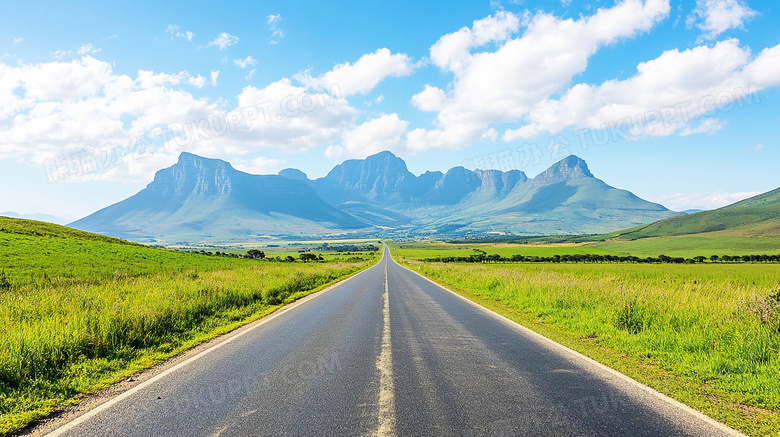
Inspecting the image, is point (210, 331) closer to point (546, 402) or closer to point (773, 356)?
point (546, 402)

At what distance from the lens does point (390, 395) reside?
5.33m

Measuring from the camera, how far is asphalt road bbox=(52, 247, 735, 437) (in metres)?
4.38

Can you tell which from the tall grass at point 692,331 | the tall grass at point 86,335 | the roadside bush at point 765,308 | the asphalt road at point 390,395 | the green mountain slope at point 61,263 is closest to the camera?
the asphalt road at point 390,395

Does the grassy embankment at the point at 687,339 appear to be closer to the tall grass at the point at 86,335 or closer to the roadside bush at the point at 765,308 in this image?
the roadside bush at the point at 765,308

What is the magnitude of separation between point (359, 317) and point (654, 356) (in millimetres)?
8619

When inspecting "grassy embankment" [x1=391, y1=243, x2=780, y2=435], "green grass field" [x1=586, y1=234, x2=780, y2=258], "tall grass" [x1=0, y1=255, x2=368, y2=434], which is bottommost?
"green grass field" [x1=586, y1=234, x2=780, y2=258]

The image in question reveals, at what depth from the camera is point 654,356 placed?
7797 millimetres

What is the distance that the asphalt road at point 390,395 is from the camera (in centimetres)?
438

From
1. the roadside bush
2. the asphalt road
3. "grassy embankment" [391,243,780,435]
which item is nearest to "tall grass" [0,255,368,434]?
the asphalt road

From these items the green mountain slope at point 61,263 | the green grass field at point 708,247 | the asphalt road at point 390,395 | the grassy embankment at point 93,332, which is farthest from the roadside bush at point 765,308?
the green grass field at point 708,247

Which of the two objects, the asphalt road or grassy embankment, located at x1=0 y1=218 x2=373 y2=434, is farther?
grassy embankment, located at x1=0 y1=218 x2=373 y2=434

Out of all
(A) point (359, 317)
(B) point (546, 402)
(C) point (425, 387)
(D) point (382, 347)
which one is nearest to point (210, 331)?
(A) point (359, 317)

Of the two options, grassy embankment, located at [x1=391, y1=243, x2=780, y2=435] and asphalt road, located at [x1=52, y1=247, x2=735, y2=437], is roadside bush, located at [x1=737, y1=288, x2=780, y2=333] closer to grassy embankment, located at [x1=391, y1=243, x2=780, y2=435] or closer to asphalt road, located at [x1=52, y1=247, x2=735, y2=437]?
grassy embankment, located at [x1=391, y1=243, x2=780, y2=435]

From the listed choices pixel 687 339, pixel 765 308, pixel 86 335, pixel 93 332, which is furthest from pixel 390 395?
pixel 765 308
